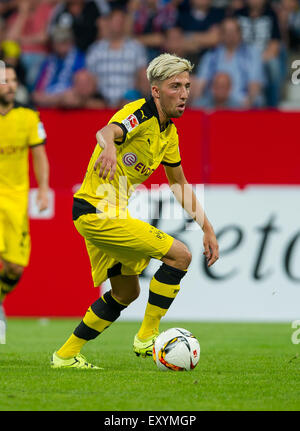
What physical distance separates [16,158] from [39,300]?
10.2 ft

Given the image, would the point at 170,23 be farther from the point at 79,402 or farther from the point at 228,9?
the point at 79,402

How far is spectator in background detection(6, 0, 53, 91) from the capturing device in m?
14.1

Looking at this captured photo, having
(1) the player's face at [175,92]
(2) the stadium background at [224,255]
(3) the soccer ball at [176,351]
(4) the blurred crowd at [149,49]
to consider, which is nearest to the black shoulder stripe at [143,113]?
(1) the player's face at [175,92]

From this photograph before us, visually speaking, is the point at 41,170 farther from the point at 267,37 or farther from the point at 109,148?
the point at 267,37

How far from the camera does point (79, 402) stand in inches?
196

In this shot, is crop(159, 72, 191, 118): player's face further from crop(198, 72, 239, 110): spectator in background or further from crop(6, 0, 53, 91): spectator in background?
crop(6, 0, 53, 91): spectator in background

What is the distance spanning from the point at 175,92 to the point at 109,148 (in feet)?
2.86

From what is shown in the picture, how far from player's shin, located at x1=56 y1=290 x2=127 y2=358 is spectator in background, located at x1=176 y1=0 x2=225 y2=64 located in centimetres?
776

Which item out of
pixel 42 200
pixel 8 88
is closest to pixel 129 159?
pixel 42 200

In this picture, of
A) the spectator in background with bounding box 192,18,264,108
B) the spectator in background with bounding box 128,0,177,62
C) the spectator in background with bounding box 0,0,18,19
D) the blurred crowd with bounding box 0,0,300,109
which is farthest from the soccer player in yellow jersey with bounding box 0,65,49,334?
the spectator in background with bounding box 0,0,18,19

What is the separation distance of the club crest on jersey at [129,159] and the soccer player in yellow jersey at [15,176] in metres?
2.05

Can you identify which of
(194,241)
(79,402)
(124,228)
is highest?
(124,228)

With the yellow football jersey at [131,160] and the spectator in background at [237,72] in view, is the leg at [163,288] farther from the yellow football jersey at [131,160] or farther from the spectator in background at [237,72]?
the spectator in background at [237,72]

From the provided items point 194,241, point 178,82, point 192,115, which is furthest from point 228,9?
point 178,82
